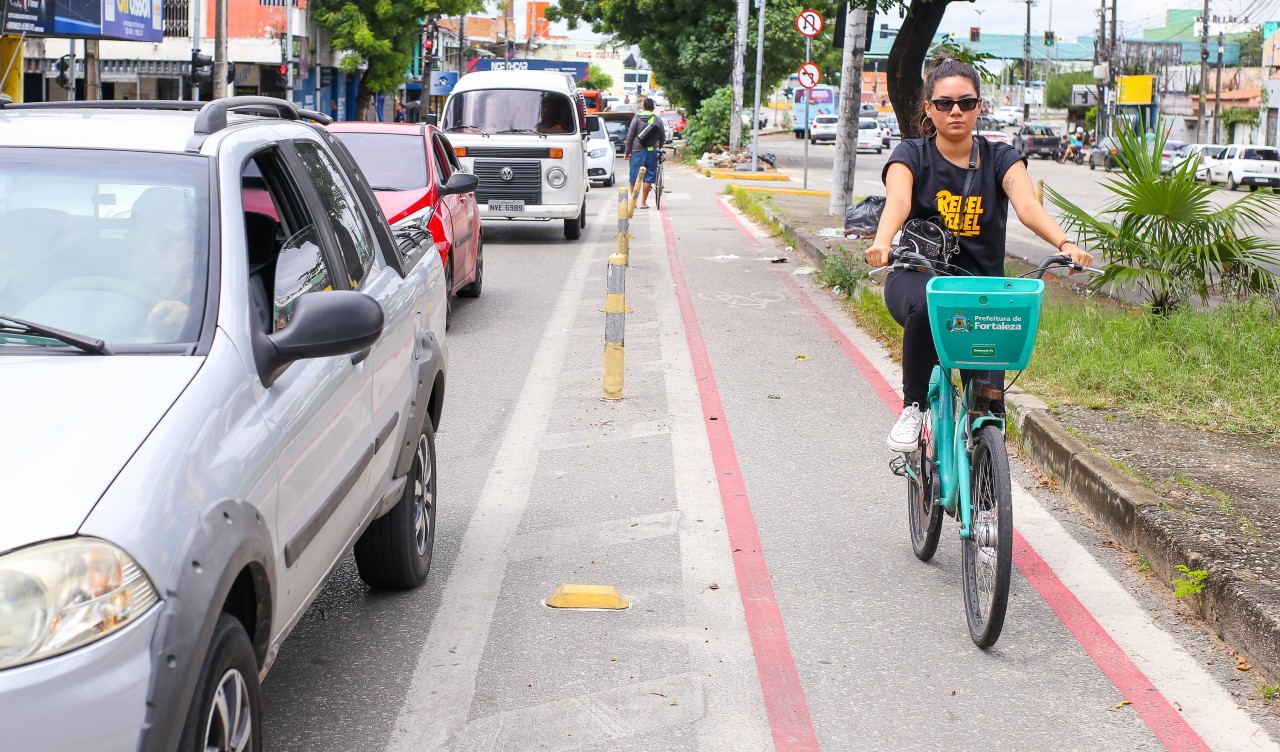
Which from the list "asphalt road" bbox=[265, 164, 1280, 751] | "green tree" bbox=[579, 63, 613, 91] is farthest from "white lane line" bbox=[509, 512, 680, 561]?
"green tree" bbox=[579, 63, 613, 91]

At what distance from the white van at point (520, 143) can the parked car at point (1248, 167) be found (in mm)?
35109

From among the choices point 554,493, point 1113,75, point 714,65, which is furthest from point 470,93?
point 1113,75

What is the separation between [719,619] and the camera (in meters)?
5.10

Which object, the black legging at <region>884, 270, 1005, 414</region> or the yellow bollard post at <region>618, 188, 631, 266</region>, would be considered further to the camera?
the yellow bollard post at <region>618, 188, 631, 266</region>

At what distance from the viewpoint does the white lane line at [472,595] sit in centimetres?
417

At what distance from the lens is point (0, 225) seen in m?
3.65

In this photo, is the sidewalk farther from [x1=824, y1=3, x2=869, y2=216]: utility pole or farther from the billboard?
the billboard

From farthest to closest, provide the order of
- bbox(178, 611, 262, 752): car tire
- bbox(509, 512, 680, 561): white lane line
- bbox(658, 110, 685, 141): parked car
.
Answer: bbox(658, 110, 685, 141): parked car → bbox(509, 512, 680, 561): white lane line → bbox(178, 611, 262, 752): car tire

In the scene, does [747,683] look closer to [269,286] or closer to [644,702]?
[644,702]

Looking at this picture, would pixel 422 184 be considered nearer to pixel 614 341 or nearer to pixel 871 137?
pixel 614 341

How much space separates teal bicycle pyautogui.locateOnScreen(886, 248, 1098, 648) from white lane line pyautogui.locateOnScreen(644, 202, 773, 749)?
820mm

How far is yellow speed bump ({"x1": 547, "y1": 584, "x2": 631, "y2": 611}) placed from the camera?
518cm

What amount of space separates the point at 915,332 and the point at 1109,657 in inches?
52.6

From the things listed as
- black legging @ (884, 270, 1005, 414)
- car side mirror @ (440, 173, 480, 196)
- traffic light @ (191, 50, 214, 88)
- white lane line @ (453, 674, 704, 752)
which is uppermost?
traffic light @ (191, 50, 214, 88)
